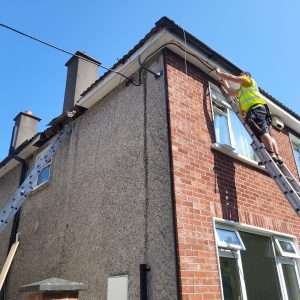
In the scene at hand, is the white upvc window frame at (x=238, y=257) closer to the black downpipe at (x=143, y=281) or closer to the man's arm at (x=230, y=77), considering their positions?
the black downpipe at (x=143, y=281)

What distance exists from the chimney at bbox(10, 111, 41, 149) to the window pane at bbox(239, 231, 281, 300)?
789 centimetres

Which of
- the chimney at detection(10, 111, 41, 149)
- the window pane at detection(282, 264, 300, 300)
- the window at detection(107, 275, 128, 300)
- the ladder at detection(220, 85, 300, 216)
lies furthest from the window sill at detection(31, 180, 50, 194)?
the window pane at detection(282, 264, 300, 300)

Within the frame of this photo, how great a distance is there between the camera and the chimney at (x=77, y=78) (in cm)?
853

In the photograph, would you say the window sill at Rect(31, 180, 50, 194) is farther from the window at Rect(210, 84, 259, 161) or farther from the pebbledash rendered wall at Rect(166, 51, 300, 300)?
the window at Rect(210, 84, 259, 161)

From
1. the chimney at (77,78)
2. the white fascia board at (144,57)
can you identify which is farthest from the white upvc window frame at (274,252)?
the chimney at (77,78)

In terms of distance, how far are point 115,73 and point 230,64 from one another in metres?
2.20

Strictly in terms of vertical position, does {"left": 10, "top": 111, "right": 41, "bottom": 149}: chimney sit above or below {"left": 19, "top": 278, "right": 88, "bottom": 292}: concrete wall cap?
above

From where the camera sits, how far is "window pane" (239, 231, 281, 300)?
4926 mm

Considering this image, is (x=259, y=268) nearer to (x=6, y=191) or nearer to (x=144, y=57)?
(x=144, y=57)

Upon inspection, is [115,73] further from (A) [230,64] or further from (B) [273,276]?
(B) [273,276]

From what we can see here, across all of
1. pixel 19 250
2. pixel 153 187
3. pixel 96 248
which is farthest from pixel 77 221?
pixel 19 250

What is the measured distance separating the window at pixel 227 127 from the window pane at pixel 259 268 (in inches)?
62.2

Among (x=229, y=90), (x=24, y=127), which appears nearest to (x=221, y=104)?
(x=229, y=90)

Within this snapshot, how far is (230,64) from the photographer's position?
6.29 meters
